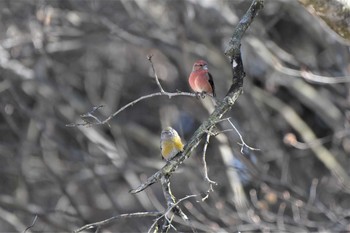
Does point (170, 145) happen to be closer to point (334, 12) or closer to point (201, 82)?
point (201, 82)

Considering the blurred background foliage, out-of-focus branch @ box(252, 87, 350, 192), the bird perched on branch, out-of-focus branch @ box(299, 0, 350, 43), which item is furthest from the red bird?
out-of-focus branch @ box(252, 87, 350, 192)

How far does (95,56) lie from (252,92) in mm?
3804

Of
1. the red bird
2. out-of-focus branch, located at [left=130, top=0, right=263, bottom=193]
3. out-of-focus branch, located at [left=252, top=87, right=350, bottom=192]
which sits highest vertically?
out-of-focus branch, located at [left=252, top=87, right=350, bottom=192]

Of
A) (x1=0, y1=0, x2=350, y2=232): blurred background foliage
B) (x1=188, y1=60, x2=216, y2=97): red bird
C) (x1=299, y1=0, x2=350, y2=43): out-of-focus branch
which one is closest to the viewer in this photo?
(x1=299, y1=0, x2=350, y2=43): out-of-focus branch

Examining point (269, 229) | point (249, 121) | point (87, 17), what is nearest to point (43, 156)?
point (87, 17)

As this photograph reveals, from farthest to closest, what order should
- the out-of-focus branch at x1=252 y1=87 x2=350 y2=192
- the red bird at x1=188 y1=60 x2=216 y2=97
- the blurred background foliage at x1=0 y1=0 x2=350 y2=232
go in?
the out-of-focus branch at x1=252 y1=87 x2=350 y2=192
the blurred background foliage at x1=0 y1=0 x2=350 y2=232
the red bird at x1=188 y1=60 x2=216 y2=97

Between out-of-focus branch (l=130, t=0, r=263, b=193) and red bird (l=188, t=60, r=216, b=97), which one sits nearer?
out-of-focus branch (l=130, t=0, r=263, b=193)

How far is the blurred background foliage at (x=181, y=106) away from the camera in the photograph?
10045 millimetres

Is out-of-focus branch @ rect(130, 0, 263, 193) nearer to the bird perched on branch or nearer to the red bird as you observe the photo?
the red bird

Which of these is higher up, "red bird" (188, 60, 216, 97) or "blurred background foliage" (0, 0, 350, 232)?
"blurred background foliage" (0, 0, 350, 232)

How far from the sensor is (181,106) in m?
12.1

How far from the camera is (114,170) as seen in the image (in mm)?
11867

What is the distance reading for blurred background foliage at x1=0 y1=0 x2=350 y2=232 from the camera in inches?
395

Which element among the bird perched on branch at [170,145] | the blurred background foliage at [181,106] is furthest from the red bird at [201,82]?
the blurred background foliage at [181,106]
